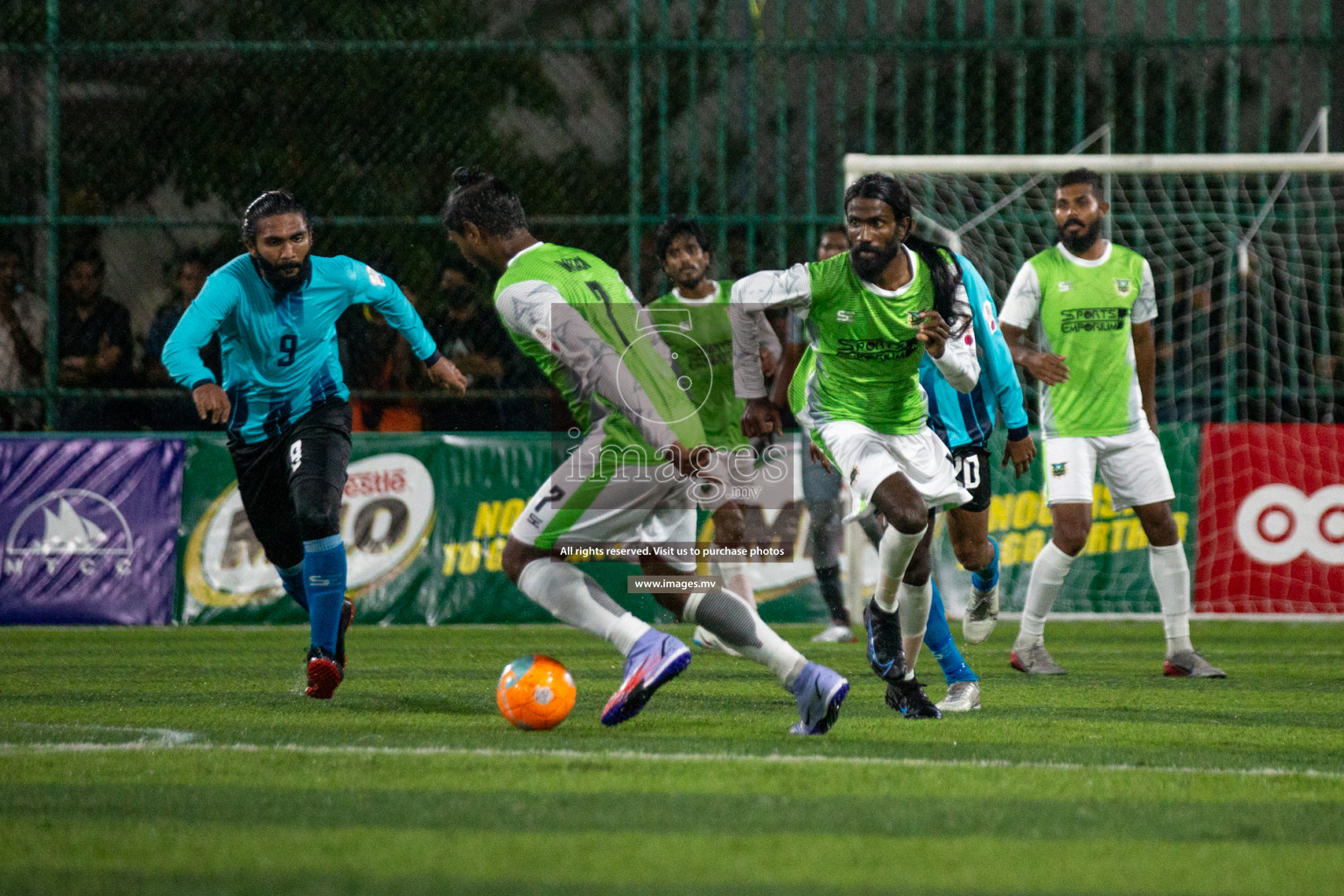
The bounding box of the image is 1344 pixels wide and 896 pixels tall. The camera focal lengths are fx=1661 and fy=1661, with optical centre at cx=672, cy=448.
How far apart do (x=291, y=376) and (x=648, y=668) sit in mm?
2551

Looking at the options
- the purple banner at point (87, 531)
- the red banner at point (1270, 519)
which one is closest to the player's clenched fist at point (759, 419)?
the purple banner at point (87, 531)

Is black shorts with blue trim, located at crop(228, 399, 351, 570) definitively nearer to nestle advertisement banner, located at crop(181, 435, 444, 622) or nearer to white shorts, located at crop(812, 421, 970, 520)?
white shorts, located at crop(812, 421, 970, 520)

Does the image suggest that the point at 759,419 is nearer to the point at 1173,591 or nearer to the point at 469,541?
the point at 1173,591

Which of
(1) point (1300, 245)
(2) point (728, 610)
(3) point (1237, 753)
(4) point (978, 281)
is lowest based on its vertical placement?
(3) point (1237, 753)

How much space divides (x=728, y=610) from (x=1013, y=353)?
10.6ft

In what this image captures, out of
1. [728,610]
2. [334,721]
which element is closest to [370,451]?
[334,721]

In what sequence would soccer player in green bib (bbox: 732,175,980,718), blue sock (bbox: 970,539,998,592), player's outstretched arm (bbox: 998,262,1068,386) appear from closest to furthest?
soccer player in green bib (bbox: 732,175,980,718) < blue sock (bbox: 970,539,998,592) < player's outstretched arm (bbox: 998,262,1068,386)

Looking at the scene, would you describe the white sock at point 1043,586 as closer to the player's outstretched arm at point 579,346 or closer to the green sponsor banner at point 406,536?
the green sponsor banner at point 406,536

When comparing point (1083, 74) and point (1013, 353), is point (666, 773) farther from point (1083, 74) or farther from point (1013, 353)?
point (1083, 74)

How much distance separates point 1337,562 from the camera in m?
11.0

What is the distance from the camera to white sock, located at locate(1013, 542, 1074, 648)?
814cm

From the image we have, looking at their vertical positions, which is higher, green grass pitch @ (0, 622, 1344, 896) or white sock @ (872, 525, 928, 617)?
white sock @ (872, 525, 928, 617)

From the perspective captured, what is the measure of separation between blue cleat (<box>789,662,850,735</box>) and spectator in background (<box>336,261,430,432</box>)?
6562 millimetres

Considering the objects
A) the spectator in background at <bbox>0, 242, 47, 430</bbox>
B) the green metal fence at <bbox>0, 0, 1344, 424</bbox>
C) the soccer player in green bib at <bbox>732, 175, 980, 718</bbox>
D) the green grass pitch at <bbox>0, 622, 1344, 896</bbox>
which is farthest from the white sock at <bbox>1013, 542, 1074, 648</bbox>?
the spectator in background at <bbox>0, 242, 47, 430</bbox>
